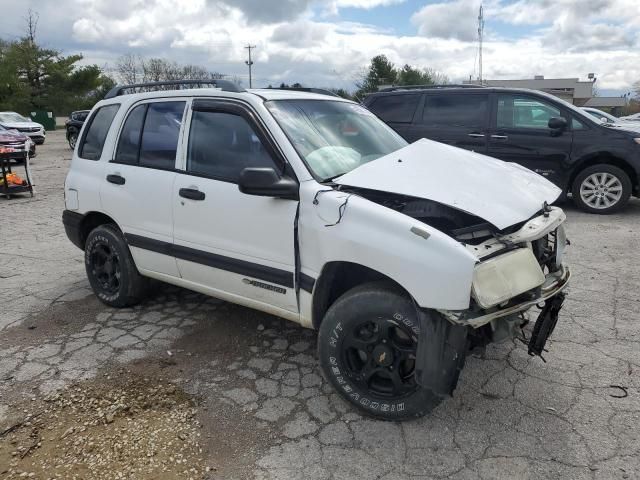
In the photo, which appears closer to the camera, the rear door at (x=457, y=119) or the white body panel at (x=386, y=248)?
the white body panel at (x=386, y=248)

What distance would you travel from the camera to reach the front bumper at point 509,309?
7.94 feet

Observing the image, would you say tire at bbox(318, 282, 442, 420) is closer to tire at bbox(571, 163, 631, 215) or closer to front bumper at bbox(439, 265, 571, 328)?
front bumper at bbox(439, 265, 571, 328)

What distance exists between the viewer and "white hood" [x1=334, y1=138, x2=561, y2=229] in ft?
9.11

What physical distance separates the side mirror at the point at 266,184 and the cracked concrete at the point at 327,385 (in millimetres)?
1266

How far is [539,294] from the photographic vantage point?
272 centimetres

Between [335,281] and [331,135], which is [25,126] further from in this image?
[335,281]

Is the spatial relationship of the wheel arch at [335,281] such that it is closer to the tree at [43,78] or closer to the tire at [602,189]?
the tire at [602,189]

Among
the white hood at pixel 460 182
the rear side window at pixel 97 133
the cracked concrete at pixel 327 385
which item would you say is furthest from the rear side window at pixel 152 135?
the white hood at pixel 460 182

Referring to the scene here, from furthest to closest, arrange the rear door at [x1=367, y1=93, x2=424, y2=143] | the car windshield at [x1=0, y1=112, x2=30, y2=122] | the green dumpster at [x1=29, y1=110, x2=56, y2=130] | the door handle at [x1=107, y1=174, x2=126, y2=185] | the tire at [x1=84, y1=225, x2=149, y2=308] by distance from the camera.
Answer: the green dumpster at [x1=29, y1=110, x2=56, y2=130] < the car windshield at [x1=0, y1=112, x2=30, y2=122] < the rear door at [x1=367, y1=93, x2=424, y2=143] < the tire at [x1=84, y1=225, x2=149, y2=308] < the door handle at [x1=107, y1=174, x2=126, y2=185]

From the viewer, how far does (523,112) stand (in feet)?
26.3

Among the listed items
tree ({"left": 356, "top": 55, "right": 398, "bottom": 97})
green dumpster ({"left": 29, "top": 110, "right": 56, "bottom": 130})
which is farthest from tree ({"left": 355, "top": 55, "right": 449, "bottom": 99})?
green dumpster ({"left": 29, "top": 110, "right": 56, "bottom": 130})

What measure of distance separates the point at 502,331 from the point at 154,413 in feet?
6.84

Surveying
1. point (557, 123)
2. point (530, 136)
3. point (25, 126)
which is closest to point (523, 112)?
point (530, 136)

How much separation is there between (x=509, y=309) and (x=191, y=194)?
7.34 ft
